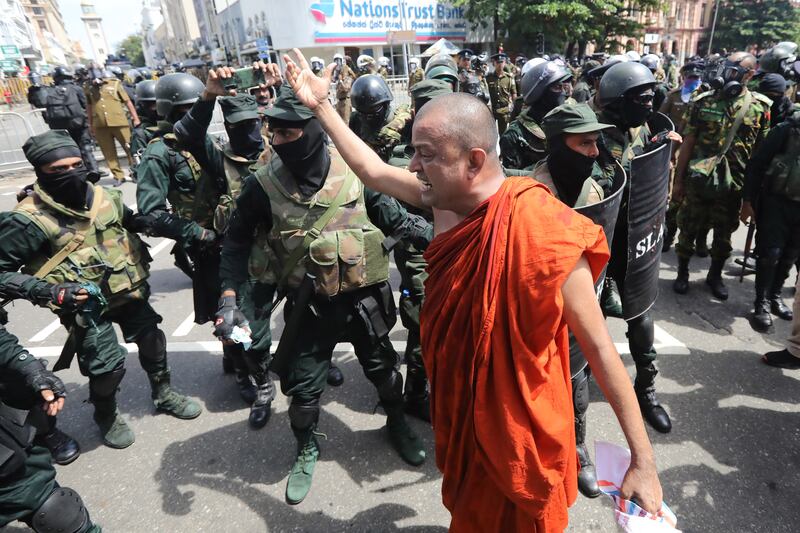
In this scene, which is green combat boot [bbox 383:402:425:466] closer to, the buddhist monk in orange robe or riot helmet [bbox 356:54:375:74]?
the buddhist monk in orange robe

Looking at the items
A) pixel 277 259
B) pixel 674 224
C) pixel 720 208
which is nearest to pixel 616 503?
pixel 277 259

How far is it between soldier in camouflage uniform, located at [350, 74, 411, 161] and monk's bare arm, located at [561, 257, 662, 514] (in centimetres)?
302

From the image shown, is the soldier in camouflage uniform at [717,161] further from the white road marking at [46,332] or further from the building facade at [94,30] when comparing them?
the building facade at [94,30]

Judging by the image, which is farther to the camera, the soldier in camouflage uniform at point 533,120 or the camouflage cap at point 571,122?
the soldier in camouflage uniform at point 533,120

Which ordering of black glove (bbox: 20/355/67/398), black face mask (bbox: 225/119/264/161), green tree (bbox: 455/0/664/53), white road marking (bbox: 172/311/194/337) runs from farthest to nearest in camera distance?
green tree (bbox: 455/0/664/53) < white road marking (bbox: 172/311/194/337) < black face mask (bbox: 225/119/264/161) < black glove (bbox: 20/355/67/398)

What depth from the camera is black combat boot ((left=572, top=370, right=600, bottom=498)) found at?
2467mm

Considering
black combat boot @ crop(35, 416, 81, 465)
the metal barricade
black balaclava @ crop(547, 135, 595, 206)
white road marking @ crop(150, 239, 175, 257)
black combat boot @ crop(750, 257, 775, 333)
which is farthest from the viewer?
the metal barricade

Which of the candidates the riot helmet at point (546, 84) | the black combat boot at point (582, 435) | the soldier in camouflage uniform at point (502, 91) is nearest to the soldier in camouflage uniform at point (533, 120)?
the riot helmet at point (546, 84)

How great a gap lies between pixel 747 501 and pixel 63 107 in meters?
11.4

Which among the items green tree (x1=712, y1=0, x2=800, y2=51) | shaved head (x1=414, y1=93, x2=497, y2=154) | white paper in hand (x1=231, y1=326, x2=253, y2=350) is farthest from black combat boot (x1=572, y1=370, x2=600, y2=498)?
green tree (x1=712, y1=0, x2=800, y2=51)

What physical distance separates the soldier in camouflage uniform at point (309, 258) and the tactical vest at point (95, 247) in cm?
85

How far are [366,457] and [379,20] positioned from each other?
30562 millimetres

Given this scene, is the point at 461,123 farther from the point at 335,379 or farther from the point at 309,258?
the point at 335,379

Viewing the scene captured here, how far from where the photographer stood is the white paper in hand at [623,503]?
4.00 ft
